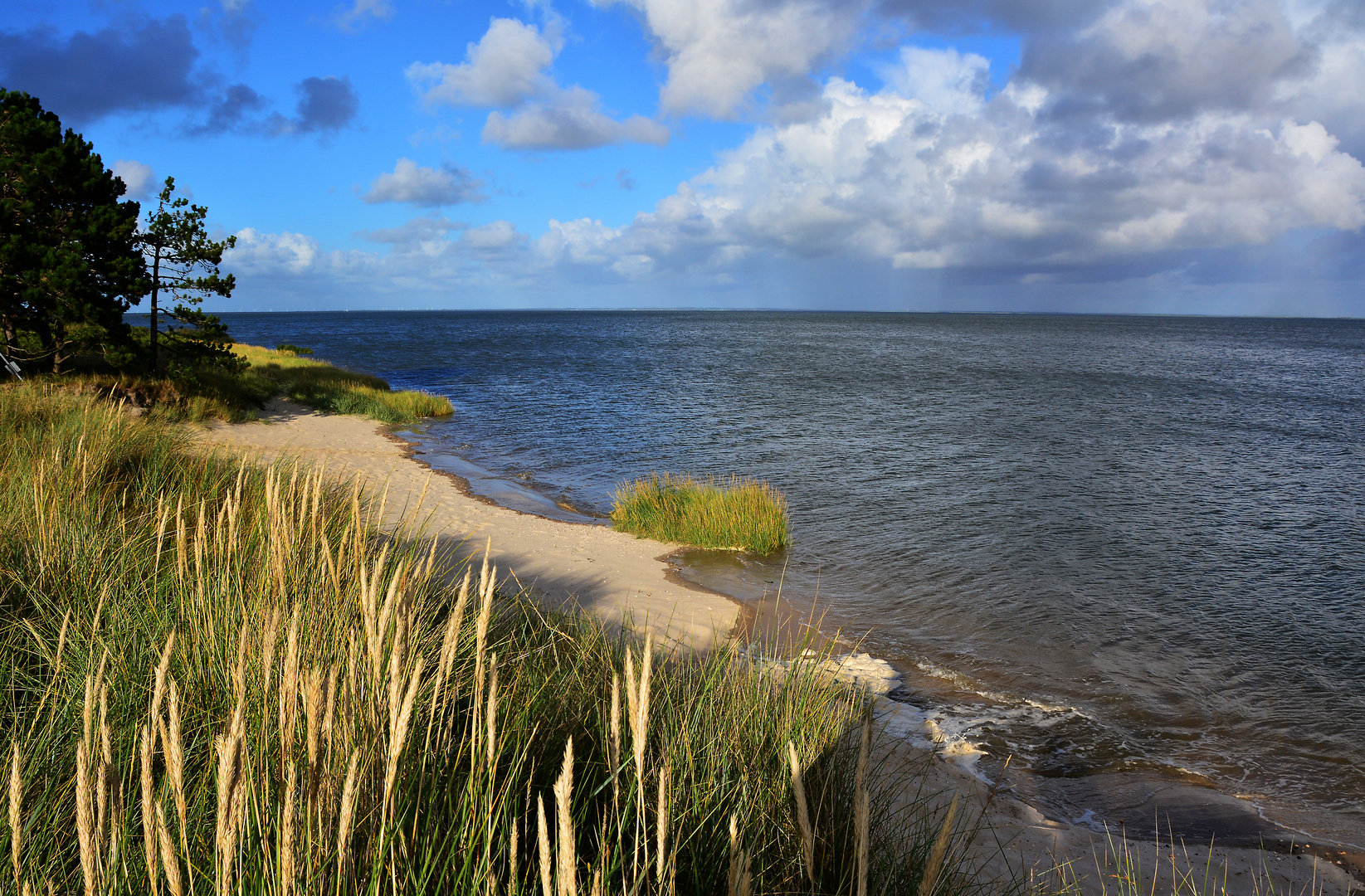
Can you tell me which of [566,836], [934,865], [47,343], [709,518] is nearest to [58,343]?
[47,343]

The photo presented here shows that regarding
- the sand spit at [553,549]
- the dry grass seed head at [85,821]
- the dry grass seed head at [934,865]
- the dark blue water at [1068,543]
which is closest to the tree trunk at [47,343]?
the sand spit at [553,549]

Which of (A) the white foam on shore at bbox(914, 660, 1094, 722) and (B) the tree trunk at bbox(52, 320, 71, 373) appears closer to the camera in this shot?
(A) the white foam on shore at bbox(914, 660, 1094, 722)

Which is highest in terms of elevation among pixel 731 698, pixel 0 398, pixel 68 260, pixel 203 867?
pixel 68 260

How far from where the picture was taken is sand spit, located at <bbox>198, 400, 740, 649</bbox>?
29.8 feet

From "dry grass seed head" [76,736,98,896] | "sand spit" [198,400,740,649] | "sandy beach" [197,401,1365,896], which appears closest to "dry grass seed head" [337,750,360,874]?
"dry grass seed head" [76,736,98,896]

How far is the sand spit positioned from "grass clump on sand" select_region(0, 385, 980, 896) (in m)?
1.87

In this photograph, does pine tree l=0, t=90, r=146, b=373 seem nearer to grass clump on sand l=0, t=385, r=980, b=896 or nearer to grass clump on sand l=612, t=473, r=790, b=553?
grass clump on sand l=612, t=473, r=790, b=553

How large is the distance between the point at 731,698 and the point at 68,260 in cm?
1758

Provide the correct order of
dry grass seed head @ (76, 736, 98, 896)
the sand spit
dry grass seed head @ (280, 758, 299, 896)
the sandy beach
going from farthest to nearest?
the sand spit
the sandy beach
dry grass seed head @ (280, 758, 299, 896)
dry grass seed head @ (76, 736, 98, 896)

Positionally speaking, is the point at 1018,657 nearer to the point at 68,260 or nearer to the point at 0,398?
the point at 0,398

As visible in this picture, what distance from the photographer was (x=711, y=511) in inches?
538

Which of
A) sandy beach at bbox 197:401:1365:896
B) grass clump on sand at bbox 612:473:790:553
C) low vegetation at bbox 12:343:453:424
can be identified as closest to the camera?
sandy beach at bbox 197:401:1365:896

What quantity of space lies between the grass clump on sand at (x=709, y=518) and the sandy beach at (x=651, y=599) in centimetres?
51

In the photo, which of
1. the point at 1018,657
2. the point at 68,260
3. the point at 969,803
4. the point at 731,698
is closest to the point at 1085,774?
the point at 969,803
